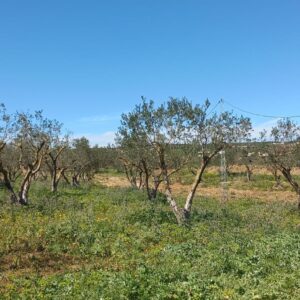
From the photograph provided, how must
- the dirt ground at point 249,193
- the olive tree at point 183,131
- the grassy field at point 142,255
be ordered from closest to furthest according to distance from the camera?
the grassy field at point 142,255 < the olive tree at point 183,131 < the dirt ground at point 249,193

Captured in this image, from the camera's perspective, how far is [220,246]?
15.0m

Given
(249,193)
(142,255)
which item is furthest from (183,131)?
(249,193)

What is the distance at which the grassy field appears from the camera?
980cm

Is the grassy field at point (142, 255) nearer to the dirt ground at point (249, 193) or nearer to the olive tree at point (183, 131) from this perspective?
the olive tree at point (183, 131)

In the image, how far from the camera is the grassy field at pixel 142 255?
9797mm

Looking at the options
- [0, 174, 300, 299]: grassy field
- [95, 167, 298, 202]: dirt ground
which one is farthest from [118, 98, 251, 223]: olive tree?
[95, 167, 298, 202]: dirt ground

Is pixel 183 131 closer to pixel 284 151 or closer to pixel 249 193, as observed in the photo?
pixel 284 151

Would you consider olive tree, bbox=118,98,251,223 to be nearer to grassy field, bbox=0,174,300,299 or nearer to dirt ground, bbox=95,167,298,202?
grassy field, bbox=0,174,300,299

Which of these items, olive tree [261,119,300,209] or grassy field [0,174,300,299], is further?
olive tree [261,119,300,209]

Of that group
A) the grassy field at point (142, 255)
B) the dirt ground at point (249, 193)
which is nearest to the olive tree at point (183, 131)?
the grassy field at point (142, 255)

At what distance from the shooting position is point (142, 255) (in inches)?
574

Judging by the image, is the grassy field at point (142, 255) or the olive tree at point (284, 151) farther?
the olive tree at point (284, 151)

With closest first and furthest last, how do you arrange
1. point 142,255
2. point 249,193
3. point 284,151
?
point 142,255
point 284,151
point 249,193

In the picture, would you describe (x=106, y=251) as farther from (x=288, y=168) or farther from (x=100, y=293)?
(x=288, y=168)
